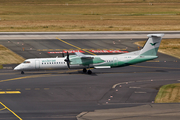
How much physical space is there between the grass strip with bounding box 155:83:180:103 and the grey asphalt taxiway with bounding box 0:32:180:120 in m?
0.85

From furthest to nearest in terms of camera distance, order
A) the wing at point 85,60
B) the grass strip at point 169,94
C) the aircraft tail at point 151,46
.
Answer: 1. the aircraft tail at point 151,46
2. the wing at point 85,60
3. the grass strip at point 169,94

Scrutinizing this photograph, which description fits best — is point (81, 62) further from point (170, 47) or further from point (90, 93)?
point (170, 47)

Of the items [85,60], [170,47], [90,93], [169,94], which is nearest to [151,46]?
[85,60]

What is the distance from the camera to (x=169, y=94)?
3544 cm

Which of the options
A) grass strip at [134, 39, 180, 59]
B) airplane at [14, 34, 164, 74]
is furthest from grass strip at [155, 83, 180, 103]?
grass strip at [134, 39, 180, 59]

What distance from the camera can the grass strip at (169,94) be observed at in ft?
108

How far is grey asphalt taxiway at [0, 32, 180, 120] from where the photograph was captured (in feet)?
93.9

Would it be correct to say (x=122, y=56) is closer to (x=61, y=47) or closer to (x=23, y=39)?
(x=61, y=47)

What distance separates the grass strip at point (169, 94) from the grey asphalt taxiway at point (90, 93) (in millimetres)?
850

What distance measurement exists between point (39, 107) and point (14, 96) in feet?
19.3

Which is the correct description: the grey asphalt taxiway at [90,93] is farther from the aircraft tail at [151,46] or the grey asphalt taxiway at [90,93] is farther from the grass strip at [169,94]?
the aircraft tail at [151,46]

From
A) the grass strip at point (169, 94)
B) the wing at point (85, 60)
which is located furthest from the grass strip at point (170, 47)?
the grass strip at point (169, 94)

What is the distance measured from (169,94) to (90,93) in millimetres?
10257

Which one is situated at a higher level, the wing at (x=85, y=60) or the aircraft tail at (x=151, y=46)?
the aircraft tail at (x=151, y=46)
